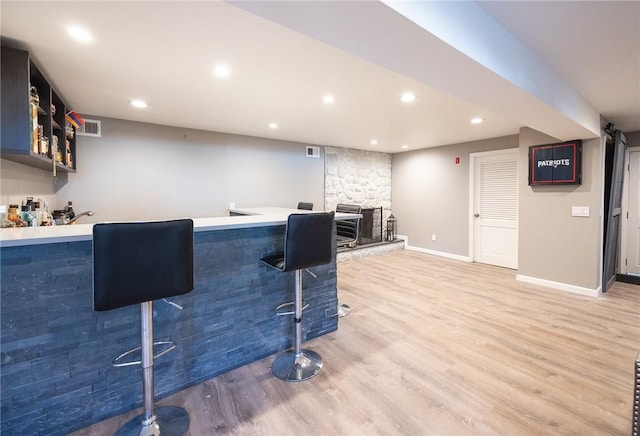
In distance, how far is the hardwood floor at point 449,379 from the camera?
5.51 feet

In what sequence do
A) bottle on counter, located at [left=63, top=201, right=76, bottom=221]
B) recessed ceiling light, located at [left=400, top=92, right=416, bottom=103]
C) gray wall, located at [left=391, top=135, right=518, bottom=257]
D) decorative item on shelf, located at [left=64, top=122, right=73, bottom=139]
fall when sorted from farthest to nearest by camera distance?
gray wall, located at [left=391, top=135, right=518, bottom=257] < bottle on counter, located at [left=63, top=201, right=76, bottom=221] < decorative item on shelf, located at [left=64, top=122, right=73, bottom=139] < recessed ceiling light, located at [left=400, top=92, right=416, bottom=103]

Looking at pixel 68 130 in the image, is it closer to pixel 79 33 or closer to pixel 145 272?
pixel 79 33

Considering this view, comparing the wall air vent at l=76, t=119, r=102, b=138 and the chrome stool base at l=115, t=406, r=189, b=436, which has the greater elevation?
the wall air vent at l=76, t=119, r=102, b=138

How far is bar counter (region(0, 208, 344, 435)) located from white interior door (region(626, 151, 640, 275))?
5771 millimetres

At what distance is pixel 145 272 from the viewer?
1.43 meters

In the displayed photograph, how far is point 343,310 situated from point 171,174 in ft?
10.5

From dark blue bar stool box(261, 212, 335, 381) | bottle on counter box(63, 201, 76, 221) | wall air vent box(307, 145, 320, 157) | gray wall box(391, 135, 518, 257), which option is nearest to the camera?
dark blue bar stool box(261, 212, 335, 381)

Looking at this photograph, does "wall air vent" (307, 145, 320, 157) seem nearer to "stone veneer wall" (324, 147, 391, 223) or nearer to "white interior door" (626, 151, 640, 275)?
"stone veneer wall" (324, 147, 391, 223)

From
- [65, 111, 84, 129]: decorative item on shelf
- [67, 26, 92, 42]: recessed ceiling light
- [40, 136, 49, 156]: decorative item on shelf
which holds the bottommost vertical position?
[40, 136, 49, 156]: decorative item on shelf

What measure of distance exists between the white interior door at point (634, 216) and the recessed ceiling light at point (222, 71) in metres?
6.14

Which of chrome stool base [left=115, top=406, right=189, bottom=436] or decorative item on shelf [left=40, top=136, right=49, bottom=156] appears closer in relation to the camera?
chrome stool base [left=115, top=406, right=189, bottom=436]

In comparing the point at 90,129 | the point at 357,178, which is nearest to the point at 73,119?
the point at 90,129

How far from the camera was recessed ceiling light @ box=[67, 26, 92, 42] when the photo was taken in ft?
5.86

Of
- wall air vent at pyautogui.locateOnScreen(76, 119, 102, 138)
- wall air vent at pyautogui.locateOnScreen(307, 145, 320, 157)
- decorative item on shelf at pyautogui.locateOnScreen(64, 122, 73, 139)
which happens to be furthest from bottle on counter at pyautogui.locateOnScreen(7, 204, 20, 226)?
wall air vent at pyautogui.locateOnScreen(307, 145, 320, 157)
